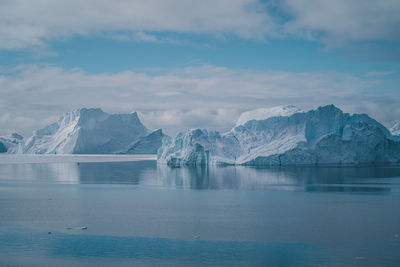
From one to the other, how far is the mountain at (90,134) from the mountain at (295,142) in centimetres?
2722

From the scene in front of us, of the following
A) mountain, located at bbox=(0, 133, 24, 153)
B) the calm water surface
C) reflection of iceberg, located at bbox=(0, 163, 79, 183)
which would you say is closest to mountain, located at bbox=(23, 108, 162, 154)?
mountain, located at bbox=(0, 133, 24, 153)

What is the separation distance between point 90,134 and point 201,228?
173ft

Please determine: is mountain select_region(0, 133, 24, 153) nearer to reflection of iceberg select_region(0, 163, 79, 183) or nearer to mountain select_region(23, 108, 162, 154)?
mountain select_region(23, 108, 162, 154)

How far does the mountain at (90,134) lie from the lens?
59469 millimetres

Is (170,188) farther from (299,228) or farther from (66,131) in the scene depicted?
(66,131)

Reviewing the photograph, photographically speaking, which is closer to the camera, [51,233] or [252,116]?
[51,233]

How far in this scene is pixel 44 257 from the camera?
737 cm

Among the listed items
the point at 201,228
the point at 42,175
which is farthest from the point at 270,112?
the point at 201,228

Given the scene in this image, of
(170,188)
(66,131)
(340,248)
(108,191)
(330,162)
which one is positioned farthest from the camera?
(66,131)

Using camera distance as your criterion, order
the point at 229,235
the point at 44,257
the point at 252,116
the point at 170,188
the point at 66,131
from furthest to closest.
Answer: the point at 66,131, the point at 252,116, the point at 170,188, the point at 229,235, the point at 44,257

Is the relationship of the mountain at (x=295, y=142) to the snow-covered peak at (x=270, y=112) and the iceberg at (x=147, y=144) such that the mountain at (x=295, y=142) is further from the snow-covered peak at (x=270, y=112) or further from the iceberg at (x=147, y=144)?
A: the iceberg at (x=147, y=144)

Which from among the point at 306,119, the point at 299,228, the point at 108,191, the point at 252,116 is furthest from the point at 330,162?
the point at 299,228

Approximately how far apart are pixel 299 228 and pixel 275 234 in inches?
32.0

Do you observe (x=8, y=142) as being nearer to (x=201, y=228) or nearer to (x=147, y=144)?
(x=147, y=144)
